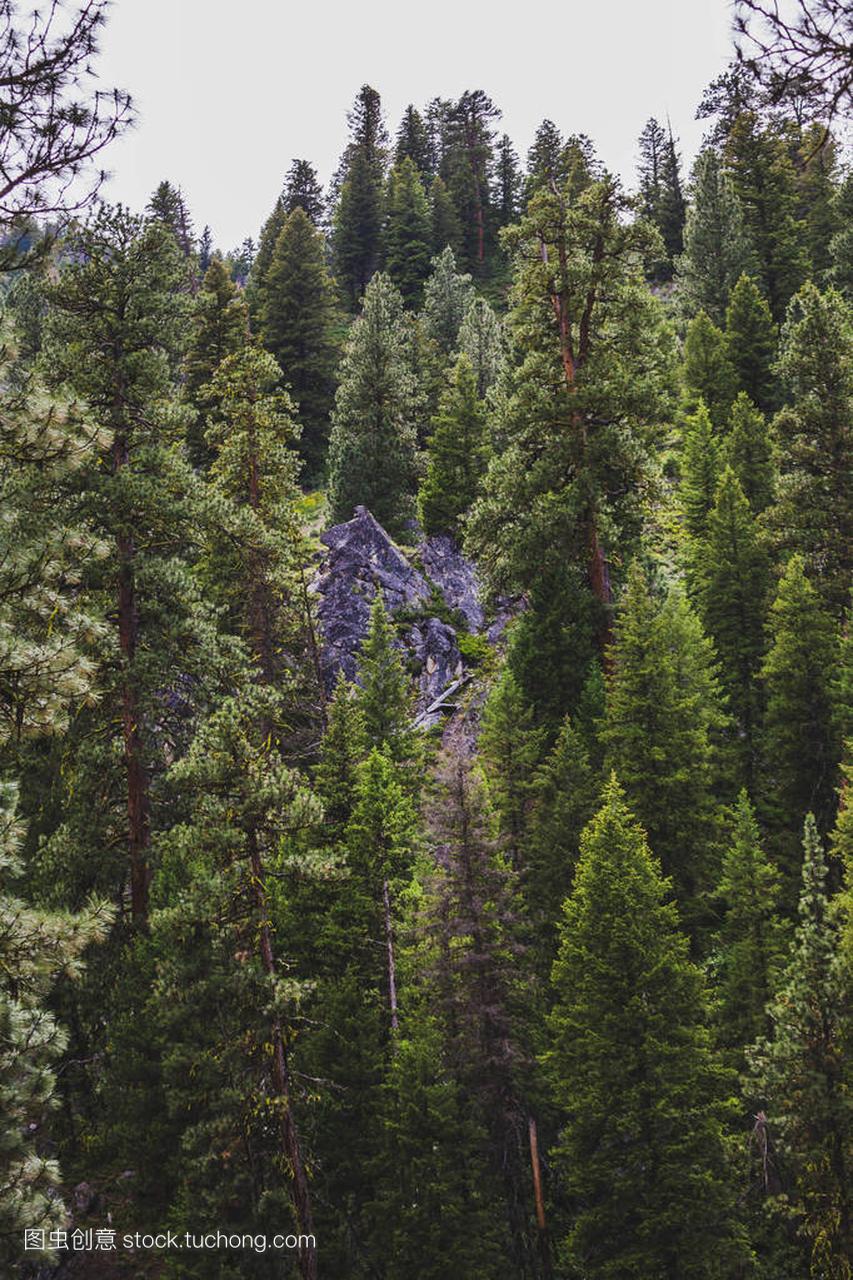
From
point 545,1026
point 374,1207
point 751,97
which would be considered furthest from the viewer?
point 545,1026

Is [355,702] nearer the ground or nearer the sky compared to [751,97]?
nearer the ground

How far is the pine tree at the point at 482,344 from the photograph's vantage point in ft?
152

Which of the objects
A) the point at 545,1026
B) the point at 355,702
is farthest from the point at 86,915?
the point at 355,702

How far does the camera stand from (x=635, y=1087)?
14812mm

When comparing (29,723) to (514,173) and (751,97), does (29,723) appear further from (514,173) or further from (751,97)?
(514,173)

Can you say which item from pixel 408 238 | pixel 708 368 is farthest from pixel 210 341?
pixel 408 238

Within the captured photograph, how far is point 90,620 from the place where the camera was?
8.66 metres

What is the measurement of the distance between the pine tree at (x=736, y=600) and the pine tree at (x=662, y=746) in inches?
173

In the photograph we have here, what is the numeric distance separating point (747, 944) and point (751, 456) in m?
22.1

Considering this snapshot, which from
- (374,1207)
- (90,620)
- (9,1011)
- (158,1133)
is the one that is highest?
(90,620)

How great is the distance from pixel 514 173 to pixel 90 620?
95650mm

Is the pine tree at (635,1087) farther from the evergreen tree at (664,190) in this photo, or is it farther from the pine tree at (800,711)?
the evergreen tree at (664,190)

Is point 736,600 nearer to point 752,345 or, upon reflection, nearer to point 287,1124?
point 287,1124

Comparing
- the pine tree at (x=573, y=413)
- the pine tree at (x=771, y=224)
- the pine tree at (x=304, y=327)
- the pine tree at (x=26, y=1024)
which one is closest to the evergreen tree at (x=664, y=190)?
the pine tree at (x=771, y=224)
